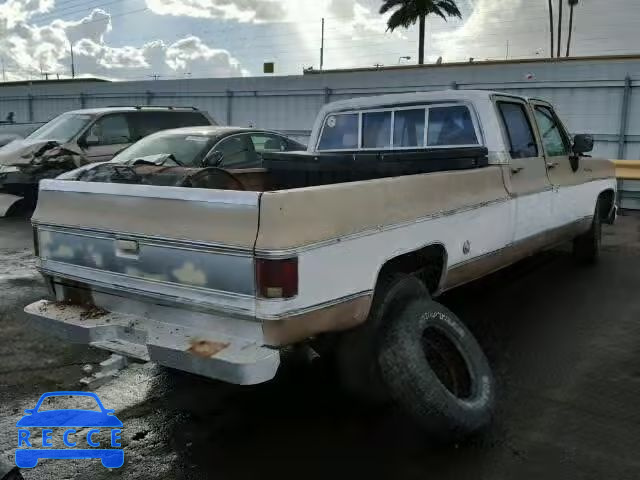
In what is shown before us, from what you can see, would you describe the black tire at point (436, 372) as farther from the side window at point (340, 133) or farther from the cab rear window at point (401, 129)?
the side window at point (340, 133)

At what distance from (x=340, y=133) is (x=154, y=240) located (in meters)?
2.99

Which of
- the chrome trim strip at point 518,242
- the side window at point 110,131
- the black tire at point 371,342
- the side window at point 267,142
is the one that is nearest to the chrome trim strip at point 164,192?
the black tire at point 371,342

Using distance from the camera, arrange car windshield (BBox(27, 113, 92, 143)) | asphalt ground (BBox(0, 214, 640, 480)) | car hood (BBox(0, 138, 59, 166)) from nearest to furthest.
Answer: asphalt ground (BBox(0, 214, 640, 480)) → car hood (BBox(0, 138, 59, 166)) → car windshield (BBox(27, 113, 92, 143))

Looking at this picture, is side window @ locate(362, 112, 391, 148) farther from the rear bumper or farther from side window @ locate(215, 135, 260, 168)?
side window @ locate(215, 135, 260, 168)

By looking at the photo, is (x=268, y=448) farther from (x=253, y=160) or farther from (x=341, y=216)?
(x=253, y=160)

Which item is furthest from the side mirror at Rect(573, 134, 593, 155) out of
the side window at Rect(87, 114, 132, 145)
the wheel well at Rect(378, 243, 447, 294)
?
the side window at Rect(87, 114, 132, 145)

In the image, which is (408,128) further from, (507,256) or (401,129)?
(507,256)

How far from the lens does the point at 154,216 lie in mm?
2990

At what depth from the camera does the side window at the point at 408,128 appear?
5055 mm

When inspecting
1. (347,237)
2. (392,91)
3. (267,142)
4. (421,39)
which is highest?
(421,39)

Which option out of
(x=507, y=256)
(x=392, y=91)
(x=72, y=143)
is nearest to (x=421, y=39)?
(x=392, y=91)

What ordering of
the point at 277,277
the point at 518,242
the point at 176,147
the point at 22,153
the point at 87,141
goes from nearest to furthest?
the point at 277,277
the point at 518,242
the point at 176,147
the point at 22,153
the point at 87,141

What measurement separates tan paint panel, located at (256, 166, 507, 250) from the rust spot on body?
19.9 inches

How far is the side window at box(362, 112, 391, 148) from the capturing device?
525cm
